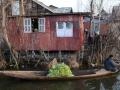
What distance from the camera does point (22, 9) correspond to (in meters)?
35.5

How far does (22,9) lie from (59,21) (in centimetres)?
689

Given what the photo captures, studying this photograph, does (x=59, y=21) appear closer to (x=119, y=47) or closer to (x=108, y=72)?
(x=119, y=47)

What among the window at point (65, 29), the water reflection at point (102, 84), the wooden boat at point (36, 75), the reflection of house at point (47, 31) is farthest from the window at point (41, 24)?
the water reflection at point (102, 84)

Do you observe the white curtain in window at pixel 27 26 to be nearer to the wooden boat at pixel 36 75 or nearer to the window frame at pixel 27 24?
the window frame at pixel 27 24

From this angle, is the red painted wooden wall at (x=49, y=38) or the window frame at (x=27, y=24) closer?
the red painted wooden wall at (x=49, y=38)

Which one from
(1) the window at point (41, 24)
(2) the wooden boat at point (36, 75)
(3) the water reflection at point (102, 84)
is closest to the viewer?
(3) the water reflection at point (102, 84)

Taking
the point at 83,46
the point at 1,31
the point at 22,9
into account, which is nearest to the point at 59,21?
the point at 83,46

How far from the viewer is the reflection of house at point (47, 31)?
29.7 meters

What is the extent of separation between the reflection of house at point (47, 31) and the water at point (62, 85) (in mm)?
7324

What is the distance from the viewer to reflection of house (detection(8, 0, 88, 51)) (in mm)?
29656

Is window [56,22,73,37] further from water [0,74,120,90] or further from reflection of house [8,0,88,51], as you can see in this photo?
water [0,74,120,90]

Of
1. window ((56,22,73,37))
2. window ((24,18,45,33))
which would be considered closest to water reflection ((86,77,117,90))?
window ((56,22,73,37))

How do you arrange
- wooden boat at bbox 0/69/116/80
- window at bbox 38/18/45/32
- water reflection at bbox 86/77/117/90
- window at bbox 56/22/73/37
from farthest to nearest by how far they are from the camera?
1. window at bbox 38/18/45/32
2. window at bbox 56/22/73/37
3. wooden boat at bbox 0/69/116/80
4. water reflection at bbox 86/77/117/90

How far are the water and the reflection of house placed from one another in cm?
732
